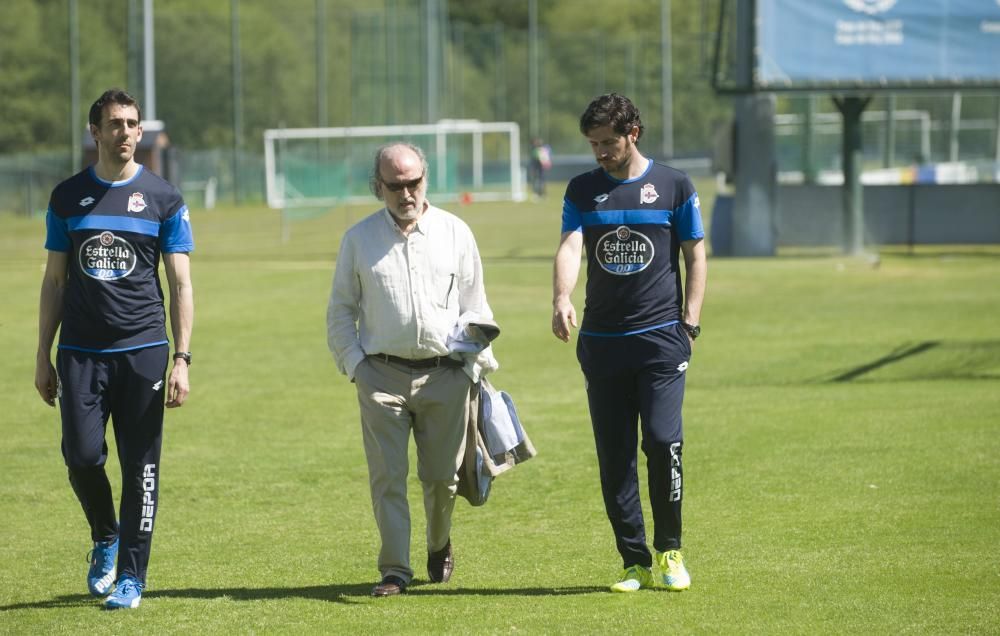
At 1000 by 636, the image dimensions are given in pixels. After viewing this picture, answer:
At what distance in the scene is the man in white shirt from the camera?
6219 millimetres

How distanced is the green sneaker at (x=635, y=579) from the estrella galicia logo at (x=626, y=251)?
49.7 inches

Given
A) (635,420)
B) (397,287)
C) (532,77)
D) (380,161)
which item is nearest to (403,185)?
(380,161)

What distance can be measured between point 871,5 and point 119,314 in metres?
20.7

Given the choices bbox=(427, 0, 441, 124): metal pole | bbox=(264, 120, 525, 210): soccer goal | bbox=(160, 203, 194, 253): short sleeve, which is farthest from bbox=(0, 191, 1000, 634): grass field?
bbox=(427, 0, 441, 124): metal pole

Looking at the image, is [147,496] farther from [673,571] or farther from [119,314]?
[673,571]

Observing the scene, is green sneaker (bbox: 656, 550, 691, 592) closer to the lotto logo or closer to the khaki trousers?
the khaki trousers

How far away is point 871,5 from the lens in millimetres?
24703

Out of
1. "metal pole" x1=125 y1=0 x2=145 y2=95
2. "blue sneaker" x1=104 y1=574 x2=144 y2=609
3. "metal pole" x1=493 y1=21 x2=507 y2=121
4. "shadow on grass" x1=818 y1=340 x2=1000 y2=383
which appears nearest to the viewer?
"blue sneaker" x1=104 y1=574 x2=144 y2=609

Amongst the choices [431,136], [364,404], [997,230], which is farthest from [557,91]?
[364,404]

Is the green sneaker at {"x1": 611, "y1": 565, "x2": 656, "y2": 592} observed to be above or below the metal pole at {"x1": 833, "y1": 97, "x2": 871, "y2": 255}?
below

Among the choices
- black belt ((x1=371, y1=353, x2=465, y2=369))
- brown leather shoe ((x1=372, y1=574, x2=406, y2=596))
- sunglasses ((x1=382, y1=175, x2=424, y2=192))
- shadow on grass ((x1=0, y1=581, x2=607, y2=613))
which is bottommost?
shadow on grass ((x1=0, y1=581, x2=607, y2=613))

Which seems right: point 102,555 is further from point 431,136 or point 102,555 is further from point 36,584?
point 431,136

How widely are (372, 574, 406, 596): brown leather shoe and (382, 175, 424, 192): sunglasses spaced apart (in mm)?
1640

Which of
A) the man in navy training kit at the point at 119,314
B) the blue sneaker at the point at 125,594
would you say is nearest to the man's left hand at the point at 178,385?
the man in navy training kit at the point at 119,314
